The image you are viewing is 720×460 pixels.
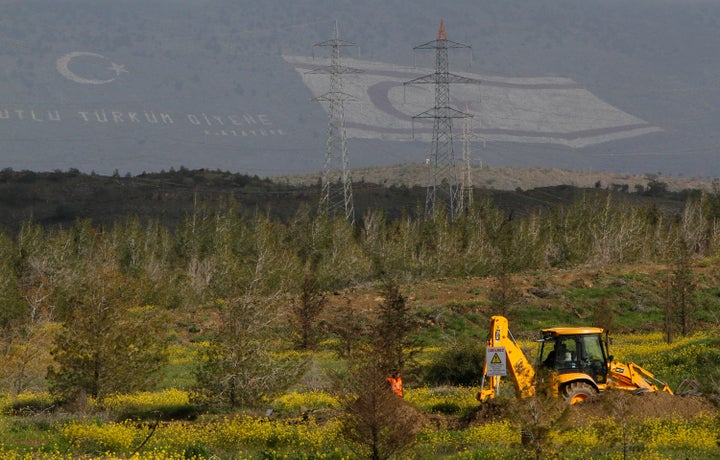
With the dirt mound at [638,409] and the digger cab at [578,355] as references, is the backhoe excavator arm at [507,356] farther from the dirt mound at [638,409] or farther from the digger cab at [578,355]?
the digger cab at [578,355]

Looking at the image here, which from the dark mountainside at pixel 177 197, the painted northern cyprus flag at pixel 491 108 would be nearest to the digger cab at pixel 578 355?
the dark mountainside at pixel 177 197

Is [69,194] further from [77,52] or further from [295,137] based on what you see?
[77,52]

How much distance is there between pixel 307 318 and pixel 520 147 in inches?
5983

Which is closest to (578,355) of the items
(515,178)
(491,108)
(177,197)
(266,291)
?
(266,291)

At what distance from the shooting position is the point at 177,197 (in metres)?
130

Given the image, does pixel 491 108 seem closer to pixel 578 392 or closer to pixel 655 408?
pixel 578 392

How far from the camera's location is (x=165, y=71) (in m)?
189

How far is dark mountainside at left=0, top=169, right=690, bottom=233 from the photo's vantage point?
12244 cm

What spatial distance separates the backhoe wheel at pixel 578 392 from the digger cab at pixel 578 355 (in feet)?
0.85

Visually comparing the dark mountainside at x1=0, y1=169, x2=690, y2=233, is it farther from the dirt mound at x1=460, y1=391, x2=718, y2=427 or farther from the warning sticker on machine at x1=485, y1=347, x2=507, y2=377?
the warning sticker on machine at x1=485, y1=347, x2=507, y2=377

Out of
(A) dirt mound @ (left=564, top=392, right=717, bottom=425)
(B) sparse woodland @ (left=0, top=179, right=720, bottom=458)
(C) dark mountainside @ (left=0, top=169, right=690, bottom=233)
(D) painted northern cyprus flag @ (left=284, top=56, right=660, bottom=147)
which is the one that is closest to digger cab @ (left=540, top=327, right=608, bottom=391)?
(A) dirt mound @ (left=564, top=392, right=717, bottom=425)

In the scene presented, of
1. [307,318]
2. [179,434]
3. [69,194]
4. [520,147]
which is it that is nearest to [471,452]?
[179,434]

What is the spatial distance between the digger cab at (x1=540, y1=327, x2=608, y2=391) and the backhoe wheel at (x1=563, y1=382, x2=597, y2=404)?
258mm

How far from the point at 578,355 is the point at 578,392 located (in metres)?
1.03
